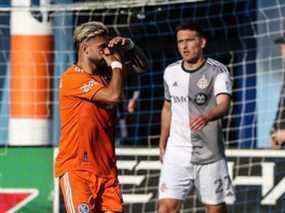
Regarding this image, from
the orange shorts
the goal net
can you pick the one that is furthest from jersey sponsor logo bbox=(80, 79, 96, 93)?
the goal net

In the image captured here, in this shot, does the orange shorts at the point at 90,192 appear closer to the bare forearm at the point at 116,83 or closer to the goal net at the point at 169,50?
the bare forearm at the point at 116,83

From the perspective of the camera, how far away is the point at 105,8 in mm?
10398

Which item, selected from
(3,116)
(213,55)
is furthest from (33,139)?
(213,55)

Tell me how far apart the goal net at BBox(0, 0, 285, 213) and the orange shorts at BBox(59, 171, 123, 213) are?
3.09 m

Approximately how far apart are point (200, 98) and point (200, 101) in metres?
0.02

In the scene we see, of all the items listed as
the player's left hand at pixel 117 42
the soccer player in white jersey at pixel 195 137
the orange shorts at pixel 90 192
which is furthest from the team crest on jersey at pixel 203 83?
the orange shorts at pixel 90 192

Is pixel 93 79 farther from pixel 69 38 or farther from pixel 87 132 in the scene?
pixel 69 38

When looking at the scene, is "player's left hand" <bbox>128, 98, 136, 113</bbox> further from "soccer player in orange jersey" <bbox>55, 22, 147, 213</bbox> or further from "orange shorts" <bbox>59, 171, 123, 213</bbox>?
"orange shorts" <bbox>59, 171, 123, 213</bbox>

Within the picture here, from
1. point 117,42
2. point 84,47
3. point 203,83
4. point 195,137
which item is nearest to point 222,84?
point 203,83

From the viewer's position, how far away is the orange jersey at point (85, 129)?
6.60 m

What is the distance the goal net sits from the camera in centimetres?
1092

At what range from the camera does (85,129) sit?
660 cm

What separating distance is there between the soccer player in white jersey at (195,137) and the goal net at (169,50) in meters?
1.50

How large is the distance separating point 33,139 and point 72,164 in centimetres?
399
